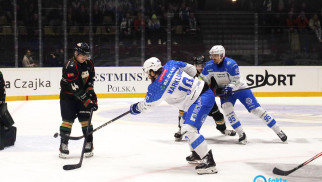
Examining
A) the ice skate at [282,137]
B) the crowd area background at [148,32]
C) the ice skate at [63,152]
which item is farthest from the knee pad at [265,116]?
the crowd area background at [148,32]

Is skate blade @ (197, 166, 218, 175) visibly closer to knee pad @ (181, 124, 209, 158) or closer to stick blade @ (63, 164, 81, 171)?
knee pad @ (181, 124, 209, 158)

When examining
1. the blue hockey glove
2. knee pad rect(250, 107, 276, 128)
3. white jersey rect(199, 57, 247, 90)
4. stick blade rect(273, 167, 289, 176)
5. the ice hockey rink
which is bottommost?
the ice hockey rink

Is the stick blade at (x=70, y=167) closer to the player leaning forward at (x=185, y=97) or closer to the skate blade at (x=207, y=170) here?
the player leaning forward at (x=185, y=97)

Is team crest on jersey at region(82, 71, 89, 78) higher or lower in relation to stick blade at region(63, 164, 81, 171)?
higher

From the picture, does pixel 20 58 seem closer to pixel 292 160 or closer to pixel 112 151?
pixel 112 151

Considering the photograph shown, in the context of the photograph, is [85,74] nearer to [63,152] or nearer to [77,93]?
[77,93]

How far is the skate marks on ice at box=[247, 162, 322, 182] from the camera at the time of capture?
4652mm

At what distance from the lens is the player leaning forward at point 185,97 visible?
192 inches

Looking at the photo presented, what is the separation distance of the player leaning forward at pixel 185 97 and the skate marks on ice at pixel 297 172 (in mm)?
514

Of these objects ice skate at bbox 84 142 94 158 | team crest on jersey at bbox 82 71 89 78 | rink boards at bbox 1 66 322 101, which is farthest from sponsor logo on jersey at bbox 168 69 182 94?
rink boards at bbox 1 66 322 101

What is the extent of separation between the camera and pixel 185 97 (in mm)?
5074

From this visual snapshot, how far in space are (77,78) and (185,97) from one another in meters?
1.35

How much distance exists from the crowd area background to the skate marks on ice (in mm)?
8785

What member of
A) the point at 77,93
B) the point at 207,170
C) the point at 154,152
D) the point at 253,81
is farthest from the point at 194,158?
the point at 253,81
